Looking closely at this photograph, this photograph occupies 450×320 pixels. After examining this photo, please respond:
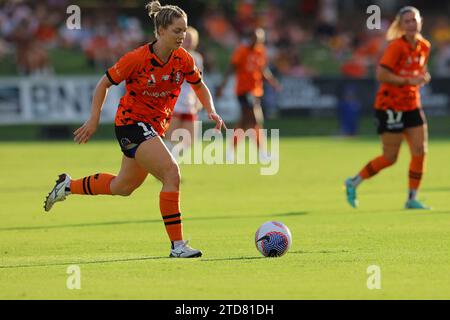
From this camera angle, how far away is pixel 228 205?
1532cm

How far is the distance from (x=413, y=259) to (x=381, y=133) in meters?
4.70

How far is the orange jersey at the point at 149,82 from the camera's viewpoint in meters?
10.2

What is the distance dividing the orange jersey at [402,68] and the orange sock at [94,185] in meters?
4.37

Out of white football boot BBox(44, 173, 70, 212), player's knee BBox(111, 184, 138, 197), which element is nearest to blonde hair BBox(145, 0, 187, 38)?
player's knee BBox(111, 184, 138, 197)

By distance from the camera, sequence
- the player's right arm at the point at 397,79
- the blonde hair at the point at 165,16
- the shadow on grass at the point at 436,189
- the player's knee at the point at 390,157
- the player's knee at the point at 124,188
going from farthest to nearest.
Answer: the shadow on grass at the point at 436,189, the player's knee at the point at 390,157, the player's right arm at the point at 397,79, the player's knee at the point at 124,188, the blonde hair at the point at 165,16

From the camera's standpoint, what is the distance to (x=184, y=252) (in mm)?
10141

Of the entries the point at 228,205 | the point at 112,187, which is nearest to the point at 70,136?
the point at 228,205

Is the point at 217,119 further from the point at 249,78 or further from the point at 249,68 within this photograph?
the point at 249,78

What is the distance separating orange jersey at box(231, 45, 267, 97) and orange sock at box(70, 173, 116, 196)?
1071 cm

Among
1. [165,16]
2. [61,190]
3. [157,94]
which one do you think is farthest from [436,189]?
[165,16]

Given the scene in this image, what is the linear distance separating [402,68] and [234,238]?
373 centimetres

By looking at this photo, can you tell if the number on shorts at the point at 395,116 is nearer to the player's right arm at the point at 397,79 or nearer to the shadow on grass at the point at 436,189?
the player's right arm at the point at 397,79

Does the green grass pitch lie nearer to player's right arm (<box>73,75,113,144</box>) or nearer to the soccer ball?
the soccer ball

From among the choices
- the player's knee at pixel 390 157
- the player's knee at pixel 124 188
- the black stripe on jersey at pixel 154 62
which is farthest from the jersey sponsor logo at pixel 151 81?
the player's knee at pixel 390 157
